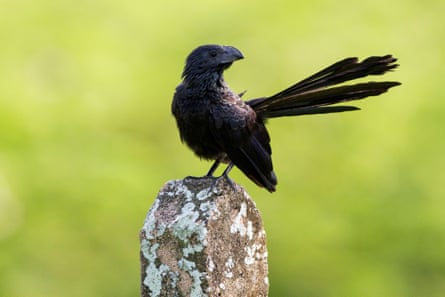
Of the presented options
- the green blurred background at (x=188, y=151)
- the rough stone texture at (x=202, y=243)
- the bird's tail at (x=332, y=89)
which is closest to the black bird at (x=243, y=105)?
the bird's tail at (x=332, y=89)

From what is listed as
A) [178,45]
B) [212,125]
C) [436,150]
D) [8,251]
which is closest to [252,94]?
[178,45]

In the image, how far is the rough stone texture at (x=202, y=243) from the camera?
11.2 ft

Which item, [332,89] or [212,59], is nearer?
[332,89]

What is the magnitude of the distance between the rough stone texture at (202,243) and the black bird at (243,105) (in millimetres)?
391

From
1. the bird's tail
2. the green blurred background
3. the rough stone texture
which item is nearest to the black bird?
the bird's tail

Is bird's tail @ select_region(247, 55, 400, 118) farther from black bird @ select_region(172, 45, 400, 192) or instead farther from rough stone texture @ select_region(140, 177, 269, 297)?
rough stone texture @ select_region(140, 177, 269, 297)

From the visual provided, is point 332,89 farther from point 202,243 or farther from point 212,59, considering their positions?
point 202,243

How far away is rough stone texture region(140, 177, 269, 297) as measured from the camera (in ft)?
11.2

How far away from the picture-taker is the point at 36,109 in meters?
9.83

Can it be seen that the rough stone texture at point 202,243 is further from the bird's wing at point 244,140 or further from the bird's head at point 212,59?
the bird's head at point 212,59

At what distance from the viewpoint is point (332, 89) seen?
396 centimetres

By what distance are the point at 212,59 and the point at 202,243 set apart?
1236 mm

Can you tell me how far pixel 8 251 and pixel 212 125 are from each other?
16.1ft

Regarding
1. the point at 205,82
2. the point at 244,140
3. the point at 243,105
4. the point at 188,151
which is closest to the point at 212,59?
the point at 205,82
